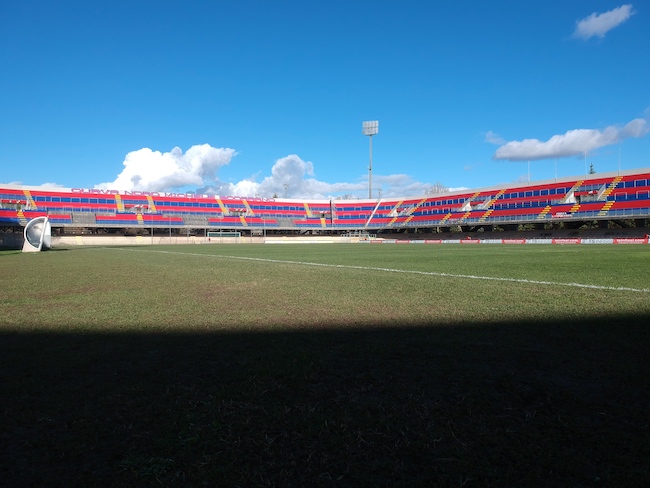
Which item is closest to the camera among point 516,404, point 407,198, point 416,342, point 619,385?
point 516,404

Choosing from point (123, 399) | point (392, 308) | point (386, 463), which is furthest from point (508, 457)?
point (392, 308)

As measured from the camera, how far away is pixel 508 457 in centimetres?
202

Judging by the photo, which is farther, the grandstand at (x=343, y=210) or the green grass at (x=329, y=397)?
the grandstand at (x=343, y=210)

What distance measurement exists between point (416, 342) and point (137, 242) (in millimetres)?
62216

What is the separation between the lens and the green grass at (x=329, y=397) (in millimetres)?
1962

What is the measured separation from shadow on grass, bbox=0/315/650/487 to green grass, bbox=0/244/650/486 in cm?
1

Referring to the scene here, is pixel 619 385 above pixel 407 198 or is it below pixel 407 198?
below

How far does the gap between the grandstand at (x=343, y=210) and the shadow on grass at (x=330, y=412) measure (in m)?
56.5

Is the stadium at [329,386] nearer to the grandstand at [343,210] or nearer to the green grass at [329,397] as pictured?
the green grass at [329,397]

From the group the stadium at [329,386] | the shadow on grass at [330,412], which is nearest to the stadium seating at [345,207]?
the stadium at [329,386]

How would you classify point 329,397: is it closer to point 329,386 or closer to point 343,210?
point 329,386

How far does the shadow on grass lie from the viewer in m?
1.94

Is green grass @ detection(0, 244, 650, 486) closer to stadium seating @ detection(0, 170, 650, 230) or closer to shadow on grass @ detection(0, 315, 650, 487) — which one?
shadow on grass @ detection(0, 315, 650, 487)

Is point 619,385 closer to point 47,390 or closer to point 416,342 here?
point 416,342
